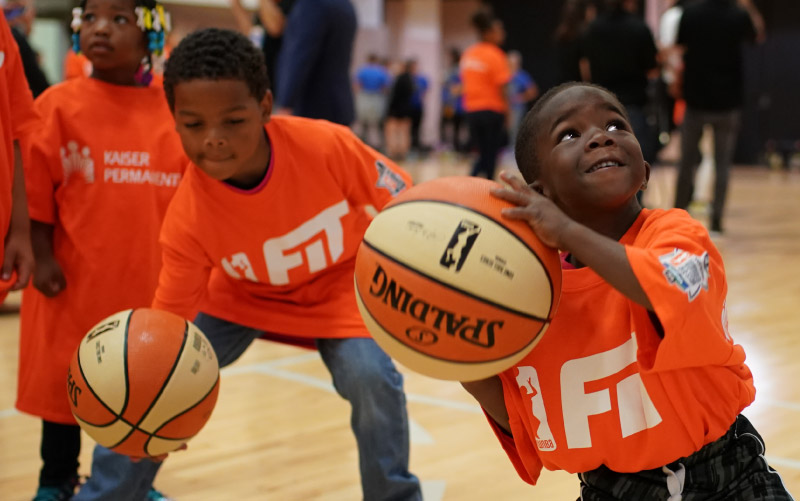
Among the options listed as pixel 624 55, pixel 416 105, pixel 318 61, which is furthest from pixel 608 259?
pixel 416 105

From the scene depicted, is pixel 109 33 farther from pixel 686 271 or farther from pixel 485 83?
pixel 485 83

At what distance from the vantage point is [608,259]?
1410 mm

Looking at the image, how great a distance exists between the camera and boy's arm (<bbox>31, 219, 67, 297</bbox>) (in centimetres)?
248

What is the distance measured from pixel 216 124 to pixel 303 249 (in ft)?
1.29

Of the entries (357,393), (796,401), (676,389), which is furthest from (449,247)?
(796,401)

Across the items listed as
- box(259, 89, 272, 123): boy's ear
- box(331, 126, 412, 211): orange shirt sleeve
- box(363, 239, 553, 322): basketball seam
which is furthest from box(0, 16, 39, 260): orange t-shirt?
box(363, 239, 553, 322): basketball seam

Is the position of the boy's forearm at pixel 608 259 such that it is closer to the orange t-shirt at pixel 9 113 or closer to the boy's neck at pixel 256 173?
the boy's neck at pixel 256 173

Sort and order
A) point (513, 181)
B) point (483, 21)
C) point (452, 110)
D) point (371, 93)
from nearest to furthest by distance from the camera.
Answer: point (513, 181) → point (483, 21) → point (371, 93) → point (452, 110)

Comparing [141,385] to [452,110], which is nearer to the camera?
[141,385]

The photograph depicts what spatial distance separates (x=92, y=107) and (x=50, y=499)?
1.10 meters

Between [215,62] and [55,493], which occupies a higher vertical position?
[215,62]

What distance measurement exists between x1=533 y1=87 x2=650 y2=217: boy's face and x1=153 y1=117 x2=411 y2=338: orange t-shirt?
0.83m

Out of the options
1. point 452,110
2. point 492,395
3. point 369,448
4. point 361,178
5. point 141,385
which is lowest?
point 452,110

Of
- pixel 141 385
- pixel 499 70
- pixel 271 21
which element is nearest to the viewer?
pixel 141 385
